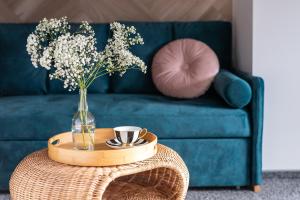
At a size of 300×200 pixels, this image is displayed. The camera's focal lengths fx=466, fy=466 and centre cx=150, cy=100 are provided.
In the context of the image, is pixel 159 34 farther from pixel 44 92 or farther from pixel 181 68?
pixel 44 92

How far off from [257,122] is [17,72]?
67.9 inches

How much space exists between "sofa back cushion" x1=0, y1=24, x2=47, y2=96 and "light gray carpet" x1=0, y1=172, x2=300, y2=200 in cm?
89

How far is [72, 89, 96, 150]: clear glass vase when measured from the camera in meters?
2.00

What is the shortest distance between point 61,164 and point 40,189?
16cm

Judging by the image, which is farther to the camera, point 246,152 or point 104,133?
point 246,152

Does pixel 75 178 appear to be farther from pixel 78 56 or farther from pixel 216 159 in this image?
pixel 216 159

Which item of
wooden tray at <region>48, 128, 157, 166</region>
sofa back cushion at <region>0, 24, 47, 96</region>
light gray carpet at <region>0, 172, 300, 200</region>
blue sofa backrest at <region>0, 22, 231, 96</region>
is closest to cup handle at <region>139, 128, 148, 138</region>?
wooden tray at <region>48, 128, 157, 166</region>

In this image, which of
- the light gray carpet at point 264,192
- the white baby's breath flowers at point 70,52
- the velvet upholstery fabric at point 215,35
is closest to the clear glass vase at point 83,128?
the white baby's breath flowers at point 70,52

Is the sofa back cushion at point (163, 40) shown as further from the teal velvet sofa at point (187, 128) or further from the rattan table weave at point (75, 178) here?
the rattan table weave at point (75, 178)

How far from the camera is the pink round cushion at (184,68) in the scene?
9.96 ft

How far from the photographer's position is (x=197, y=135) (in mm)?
2650

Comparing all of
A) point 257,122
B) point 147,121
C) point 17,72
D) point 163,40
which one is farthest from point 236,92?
point 17,72

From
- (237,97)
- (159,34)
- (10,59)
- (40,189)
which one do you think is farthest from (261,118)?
(10,59)

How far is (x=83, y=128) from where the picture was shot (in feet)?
6.61
